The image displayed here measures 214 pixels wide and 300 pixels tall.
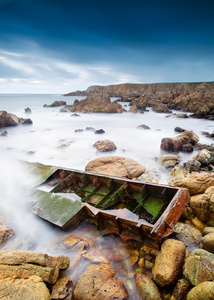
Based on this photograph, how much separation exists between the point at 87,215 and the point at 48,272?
1.89 meters

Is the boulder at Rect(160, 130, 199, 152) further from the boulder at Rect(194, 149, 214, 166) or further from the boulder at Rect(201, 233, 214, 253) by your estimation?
the boulder at Rect(201, 233, 214, 253)

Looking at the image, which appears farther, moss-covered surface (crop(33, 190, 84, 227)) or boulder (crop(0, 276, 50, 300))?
moss-covered surface (crop(33, 190, 84, 227))

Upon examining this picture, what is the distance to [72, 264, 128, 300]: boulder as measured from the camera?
2.79 meters

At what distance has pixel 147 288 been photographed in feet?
9.89

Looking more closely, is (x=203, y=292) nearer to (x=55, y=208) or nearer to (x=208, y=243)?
(x=208, y=243)

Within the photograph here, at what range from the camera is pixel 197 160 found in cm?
881

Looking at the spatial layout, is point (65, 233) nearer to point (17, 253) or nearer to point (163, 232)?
point (17, 253)

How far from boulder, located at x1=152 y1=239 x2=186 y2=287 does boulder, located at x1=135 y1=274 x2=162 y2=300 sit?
10cm

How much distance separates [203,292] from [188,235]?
163cm

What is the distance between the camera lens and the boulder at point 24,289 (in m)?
2.47

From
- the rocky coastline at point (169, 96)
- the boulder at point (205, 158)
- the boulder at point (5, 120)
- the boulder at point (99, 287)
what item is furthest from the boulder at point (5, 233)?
the rocky coastline at point (169, 96)

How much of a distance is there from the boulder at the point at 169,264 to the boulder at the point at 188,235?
27.1 inches

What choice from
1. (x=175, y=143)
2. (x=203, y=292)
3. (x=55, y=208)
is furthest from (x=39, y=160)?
(x=203, y=292)

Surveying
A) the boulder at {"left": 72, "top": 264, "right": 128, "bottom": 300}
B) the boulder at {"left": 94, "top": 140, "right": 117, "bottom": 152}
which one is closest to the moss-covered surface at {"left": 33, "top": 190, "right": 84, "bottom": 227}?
the boulder at {"left": 72, "top": 264, "right": 128, "bottom": 300}
